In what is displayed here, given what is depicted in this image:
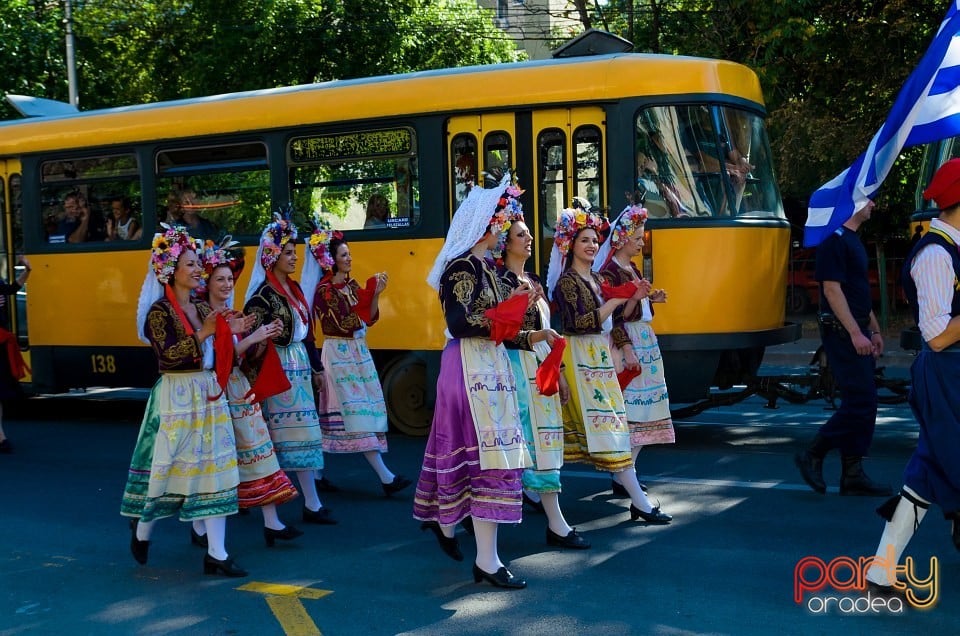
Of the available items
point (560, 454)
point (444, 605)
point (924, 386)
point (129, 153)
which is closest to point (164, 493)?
point (444, 605)

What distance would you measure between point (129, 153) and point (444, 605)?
7844 millimetres

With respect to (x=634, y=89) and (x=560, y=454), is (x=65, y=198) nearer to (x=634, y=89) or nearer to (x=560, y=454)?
(x=634, y=89)

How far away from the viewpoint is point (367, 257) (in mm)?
10461

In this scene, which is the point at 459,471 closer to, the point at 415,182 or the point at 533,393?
the point at 533,393

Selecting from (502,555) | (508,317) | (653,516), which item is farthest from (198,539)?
(653,516)

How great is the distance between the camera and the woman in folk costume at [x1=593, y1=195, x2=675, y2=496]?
729 cm

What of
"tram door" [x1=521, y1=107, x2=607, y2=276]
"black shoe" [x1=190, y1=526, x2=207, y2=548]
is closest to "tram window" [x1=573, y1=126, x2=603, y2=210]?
"tram door" [x1=521, y1=107, x2=607, y2=276]

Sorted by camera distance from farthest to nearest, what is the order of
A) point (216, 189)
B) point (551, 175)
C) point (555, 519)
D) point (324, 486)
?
point (216, 189), point (551, 175), point (324, 486), point (555, 519)

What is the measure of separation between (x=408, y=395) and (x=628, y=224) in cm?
381

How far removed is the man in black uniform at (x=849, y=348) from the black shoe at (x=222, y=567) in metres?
3.67

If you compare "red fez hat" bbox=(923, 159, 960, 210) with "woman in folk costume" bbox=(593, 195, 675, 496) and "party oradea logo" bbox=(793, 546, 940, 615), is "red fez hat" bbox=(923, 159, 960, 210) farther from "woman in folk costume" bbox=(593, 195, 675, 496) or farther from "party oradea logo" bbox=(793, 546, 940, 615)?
"woman in folk costume" bbox=(593, 195, 675, 496)

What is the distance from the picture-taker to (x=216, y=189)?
1124 centimetres

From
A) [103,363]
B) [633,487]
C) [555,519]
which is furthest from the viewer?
[103,363]

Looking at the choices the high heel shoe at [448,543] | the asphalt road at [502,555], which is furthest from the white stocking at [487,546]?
the high heel shoe at [448,543]
